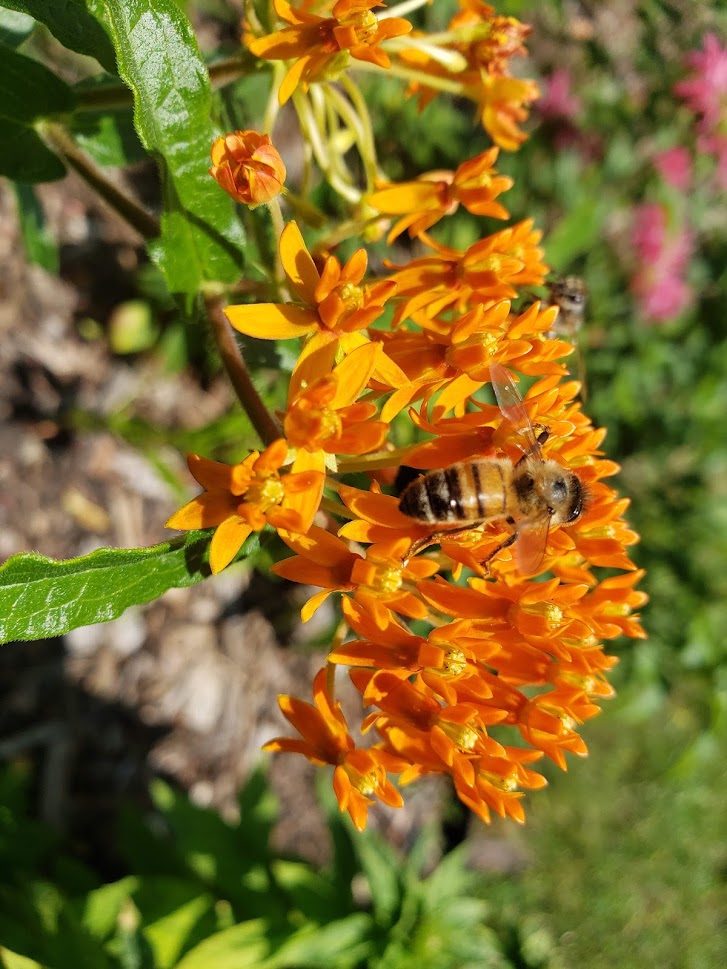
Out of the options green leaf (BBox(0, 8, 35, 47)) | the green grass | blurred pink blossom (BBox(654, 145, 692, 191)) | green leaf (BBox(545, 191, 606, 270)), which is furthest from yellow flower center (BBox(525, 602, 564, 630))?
the green grass

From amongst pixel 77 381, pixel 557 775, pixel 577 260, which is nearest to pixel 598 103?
pixel 577 260

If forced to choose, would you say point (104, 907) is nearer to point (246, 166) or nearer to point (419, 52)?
point (246, 166)

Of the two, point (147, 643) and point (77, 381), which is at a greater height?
point (77, 381)

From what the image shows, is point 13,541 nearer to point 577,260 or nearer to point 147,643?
point 147,643

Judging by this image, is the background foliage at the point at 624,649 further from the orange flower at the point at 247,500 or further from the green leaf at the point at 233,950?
the orange flower at the point at 247,500

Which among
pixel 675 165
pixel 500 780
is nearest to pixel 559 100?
pixel 675 165

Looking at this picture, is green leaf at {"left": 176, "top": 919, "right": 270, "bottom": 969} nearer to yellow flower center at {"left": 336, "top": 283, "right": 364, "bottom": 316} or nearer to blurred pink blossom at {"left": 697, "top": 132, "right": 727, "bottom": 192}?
yellow flower center at {"left": 336, "top": 283, "right": 364, "bottom": 316}

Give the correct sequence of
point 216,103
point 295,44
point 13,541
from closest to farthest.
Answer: point 295,44, point 216,103, point 13,541
